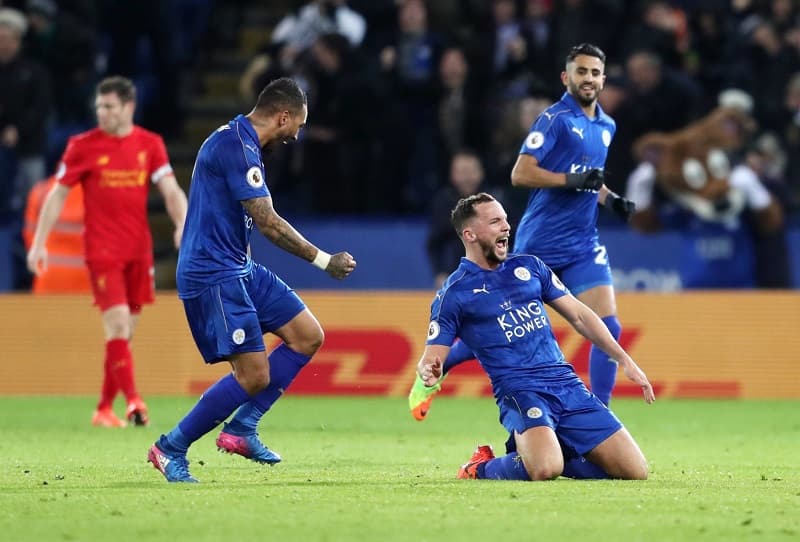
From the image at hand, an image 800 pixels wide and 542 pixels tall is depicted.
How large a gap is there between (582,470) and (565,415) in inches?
13.1

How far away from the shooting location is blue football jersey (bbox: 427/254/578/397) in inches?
358

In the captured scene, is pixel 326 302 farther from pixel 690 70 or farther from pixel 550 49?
pixel 690 70

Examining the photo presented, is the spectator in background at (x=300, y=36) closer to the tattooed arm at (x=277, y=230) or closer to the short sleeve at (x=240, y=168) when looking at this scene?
the short sleeve at (x=240, y=168)

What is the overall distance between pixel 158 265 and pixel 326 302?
119 inches

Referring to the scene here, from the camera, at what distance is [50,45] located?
19.3m

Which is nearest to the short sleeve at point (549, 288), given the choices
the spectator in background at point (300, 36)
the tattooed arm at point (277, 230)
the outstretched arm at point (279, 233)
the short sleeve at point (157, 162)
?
the outstretched arm at point (279, 233)

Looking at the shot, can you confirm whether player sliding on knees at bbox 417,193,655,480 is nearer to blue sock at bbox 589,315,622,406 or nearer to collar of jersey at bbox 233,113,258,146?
collar of jersey at bbox 233,113,258,146

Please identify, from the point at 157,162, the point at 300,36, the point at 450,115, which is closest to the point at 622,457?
the point at 157,162

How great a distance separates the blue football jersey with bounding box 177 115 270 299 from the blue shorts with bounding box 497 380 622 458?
1.66 m

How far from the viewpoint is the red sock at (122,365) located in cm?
1295

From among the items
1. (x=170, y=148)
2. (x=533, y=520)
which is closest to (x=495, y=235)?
(x=533, y=520)

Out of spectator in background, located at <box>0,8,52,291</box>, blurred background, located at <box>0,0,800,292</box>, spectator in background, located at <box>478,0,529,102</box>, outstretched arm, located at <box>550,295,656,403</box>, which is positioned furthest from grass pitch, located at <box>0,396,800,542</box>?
spectator in background, located at <box>478,0,529,102</box>

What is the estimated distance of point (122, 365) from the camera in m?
13.0

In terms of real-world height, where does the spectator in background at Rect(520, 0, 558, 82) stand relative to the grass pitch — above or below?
above
